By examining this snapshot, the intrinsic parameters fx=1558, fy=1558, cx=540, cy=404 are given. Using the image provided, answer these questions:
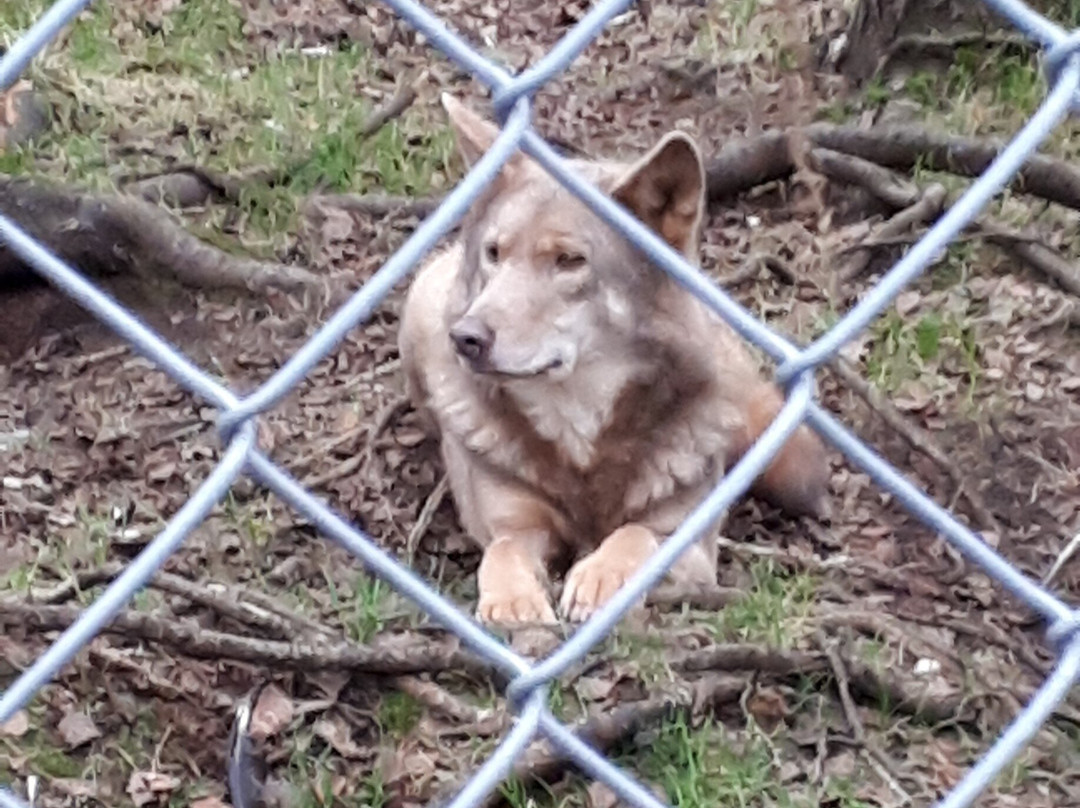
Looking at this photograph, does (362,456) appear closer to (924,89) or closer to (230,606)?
(230,606)

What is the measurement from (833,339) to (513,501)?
1945 millimetres

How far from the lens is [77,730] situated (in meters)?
2.70

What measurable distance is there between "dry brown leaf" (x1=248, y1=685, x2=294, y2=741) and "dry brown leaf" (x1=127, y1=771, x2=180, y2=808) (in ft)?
0.51

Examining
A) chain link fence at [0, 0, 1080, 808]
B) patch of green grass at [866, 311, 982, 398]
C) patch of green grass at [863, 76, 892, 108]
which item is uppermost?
chain link fence at [0, 0, 1080, 808]

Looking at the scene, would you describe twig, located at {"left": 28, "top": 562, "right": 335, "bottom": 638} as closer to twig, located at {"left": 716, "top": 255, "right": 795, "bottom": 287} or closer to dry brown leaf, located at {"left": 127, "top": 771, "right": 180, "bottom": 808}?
dry brown leaf, located at {"left": 127, "top": 771, "right": 180, "bottom": 808}

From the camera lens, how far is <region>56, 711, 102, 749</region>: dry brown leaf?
269 centimetres

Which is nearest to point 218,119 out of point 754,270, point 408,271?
point 754,270

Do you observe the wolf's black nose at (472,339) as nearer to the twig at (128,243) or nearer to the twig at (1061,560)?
the twig at (1061,560)

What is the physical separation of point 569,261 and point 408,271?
5.19ft

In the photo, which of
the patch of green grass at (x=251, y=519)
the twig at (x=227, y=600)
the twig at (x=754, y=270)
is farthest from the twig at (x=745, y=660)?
the twig at (x=754, y=270)

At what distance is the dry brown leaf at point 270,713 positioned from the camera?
8.86 ft

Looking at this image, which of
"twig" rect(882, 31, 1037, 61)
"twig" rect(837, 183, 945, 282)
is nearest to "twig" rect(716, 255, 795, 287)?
"twig" rect(837, 183, 945, 282)

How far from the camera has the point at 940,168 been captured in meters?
4.51

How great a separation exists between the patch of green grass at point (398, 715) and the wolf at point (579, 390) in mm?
329
